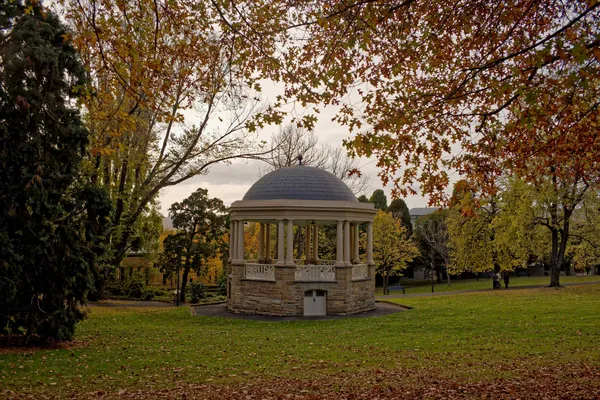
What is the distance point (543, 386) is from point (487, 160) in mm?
3913

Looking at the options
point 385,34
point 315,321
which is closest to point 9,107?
point 385,34

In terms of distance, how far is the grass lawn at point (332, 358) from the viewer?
327 inches

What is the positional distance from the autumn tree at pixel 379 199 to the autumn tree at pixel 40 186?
42329 millimetres

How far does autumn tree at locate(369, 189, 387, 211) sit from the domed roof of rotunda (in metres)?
31.9

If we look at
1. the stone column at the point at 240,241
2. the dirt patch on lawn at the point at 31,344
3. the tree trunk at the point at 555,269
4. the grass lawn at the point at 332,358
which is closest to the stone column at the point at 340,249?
the grass lawn at the point at 332,358

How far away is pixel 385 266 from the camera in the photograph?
141ft

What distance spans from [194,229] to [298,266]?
13.5 meters

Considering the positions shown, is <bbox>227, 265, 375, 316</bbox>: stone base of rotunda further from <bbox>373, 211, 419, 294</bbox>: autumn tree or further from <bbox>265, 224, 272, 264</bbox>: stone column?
<bbox>373, 211, 419, 294</bbox>: autumn tree

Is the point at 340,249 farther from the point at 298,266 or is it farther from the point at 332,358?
the point at 332,358

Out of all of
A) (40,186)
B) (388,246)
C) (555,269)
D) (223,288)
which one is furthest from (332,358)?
(388,246)

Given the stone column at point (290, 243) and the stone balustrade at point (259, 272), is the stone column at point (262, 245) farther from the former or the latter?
the stone column at point (290, 243)

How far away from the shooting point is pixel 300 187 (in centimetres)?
2156

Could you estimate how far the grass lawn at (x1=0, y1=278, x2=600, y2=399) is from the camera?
327 inches

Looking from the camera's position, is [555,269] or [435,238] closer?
[555,269]
